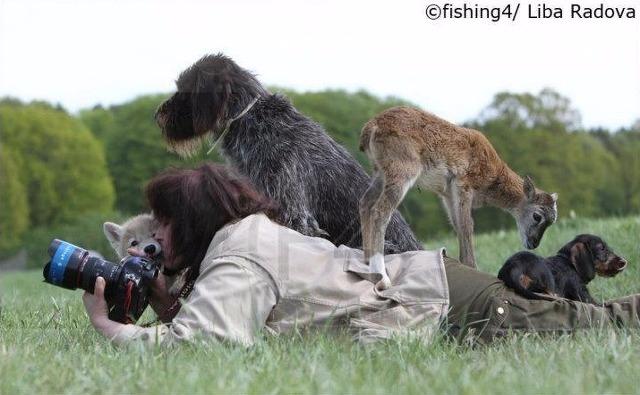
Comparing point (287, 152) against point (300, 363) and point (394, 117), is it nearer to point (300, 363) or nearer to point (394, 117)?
point (394, 117)

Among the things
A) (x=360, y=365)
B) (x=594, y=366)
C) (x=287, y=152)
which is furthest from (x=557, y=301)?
(x=287, y=152)

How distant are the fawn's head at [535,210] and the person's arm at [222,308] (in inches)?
125

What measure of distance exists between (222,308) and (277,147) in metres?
2.61

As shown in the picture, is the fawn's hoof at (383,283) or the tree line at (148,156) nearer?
the fawn's hoof at (383,283)

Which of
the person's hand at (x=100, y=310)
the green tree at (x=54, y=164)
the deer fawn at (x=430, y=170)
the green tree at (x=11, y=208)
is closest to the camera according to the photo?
the person's hand at (x=100, y=310)

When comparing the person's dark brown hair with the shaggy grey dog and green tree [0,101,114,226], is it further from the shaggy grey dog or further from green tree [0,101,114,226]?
green tree [0,101,114,226]

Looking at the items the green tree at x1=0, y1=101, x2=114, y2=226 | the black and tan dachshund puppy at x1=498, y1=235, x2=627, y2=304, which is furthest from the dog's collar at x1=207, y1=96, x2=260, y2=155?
the green tree at x1=0, y1=101, x2=114, y2=226

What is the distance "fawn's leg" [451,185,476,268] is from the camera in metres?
6.55

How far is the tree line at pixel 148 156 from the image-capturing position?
4997cm

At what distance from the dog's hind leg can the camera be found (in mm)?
1570

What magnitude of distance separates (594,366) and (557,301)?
4.20 ft

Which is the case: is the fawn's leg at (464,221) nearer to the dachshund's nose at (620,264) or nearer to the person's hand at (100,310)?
the dachshund's nose at (620,264)

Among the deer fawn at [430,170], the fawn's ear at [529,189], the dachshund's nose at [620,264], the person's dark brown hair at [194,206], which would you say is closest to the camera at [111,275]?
the person's dark brown hair at [194,206]

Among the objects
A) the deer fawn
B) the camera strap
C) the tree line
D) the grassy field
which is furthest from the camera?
the tree line
